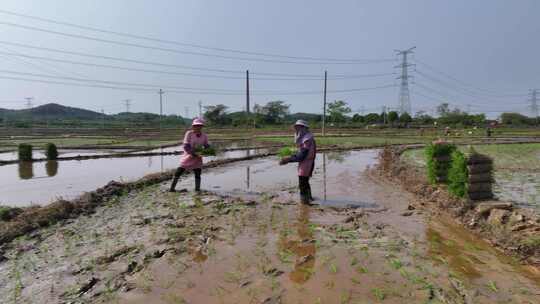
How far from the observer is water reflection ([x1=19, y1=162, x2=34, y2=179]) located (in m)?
12.7

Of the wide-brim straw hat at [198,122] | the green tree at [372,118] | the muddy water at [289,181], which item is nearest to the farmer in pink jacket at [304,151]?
the muddy water at [289,181]

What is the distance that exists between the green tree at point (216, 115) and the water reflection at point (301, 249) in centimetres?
8112

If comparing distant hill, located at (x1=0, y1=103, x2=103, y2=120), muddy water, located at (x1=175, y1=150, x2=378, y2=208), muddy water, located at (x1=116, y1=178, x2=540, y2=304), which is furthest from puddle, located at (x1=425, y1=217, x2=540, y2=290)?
distant hill, located at (x1=0, y1=103, x2=103, y2=120)

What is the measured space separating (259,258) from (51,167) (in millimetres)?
13373

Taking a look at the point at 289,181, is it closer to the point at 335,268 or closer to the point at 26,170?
the point at 335,268

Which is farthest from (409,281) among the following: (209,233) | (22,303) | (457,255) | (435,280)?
(22,303)

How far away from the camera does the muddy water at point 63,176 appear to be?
9492 millimetres

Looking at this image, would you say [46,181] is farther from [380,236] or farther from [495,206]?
[495,206]

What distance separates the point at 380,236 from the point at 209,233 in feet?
8.45

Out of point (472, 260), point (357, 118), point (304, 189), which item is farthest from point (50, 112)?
point (472, 260)

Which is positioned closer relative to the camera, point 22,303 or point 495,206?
point 22,303

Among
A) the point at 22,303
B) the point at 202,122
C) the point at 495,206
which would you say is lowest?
the point at 22,303

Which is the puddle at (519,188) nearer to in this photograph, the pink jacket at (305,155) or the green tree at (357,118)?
the pink jacket at (305,155)

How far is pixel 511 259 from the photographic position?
15.4 ft
